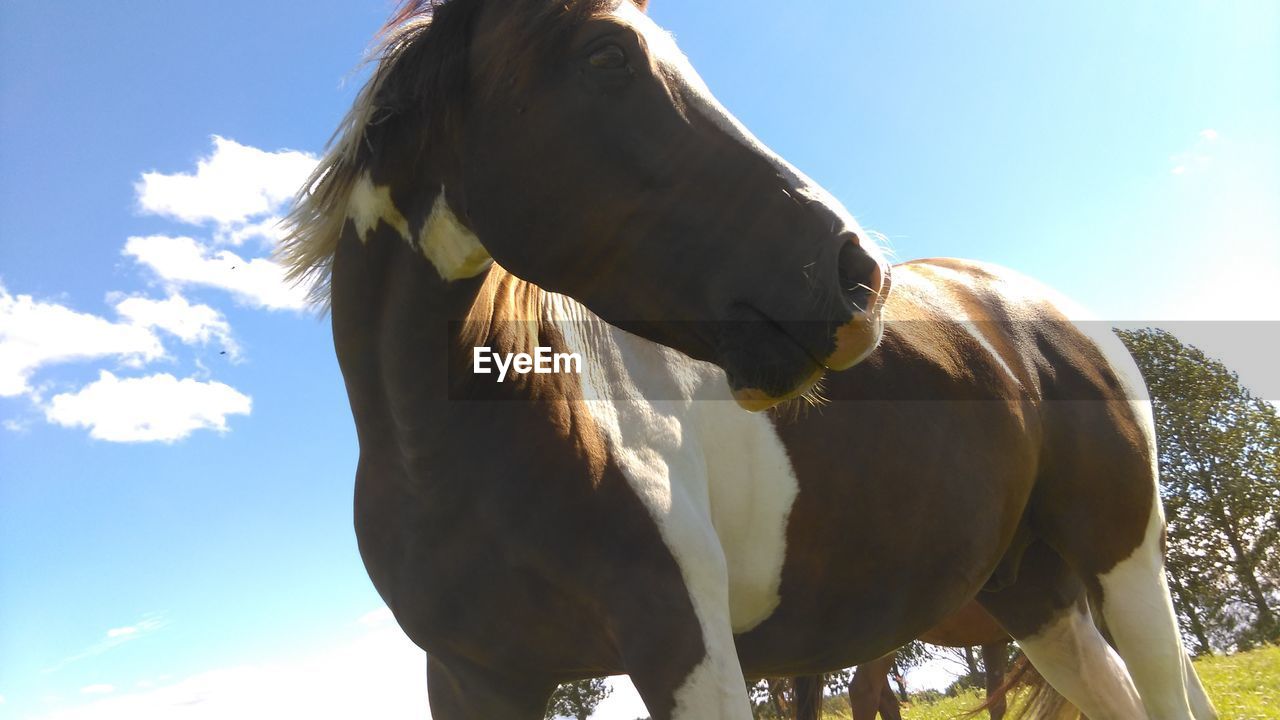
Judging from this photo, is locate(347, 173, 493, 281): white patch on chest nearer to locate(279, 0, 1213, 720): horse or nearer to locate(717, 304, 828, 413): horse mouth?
locate(279, 0, 1213, 720): horse

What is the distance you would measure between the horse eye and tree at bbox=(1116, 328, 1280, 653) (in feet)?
57.6

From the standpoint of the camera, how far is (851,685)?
7.57 m

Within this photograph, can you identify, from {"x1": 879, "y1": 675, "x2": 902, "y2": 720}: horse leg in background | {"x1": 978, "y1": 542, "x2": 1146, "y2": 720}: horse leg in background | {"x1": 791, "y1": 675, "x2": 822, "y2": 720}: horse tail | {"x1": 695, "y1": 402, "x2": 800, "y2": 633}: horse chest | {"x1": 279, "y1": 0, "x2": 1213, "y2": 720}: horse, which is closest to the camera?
{"x1": 279, "y1": 0, "x2": 1213, "y2": 720}: horse

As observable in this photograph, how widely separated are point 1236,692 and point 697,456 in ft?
31.5

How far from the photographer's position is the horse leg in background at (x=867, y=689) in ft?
24.2

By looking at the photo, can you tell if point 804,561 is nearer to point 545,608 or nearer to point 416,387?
point 545,608

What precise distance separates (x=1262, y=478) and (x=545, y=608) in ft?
65.0

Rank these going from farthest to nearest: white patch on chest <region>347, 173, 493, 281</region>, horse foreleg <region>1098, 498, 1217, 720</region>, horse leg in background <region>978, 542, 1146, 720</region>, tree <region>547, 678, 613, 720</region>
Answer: tree <region>547, 678, 613, 720</region> → horse leg in background <region>978, 542, 1146, 720</region> → horse foreleg <region>1098, 498, 1217, 720</region> → white patch on chest <region>347, 173, 493, 281</region>

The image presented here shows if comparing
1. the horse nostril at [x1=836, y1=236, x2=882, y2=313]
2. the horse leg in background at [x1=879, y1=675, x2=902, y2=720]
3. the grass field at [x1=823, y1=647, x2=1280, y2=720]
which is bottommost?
the grass field at [x1=823, y1=647, x2=1280, y2=720]

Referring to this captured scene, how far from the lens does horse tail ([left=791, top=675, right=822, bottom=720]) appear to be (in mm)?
5262

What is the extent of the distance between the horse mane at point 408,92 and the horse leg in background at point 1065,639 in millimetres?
2928

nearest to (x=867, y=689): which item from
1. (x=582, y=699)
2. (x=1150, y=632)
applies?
(x=1150, y=632)

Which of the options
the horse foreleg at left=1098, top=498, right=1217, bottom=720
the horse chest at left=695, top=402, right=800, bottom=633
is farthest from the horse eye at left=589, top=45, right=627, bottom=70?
the horse foreleg at left=1098, top=498, right=1217, bottom=720

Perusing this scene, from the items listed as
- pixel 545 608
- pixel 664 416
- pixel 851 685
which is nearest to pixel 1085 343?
pixel 664 416
